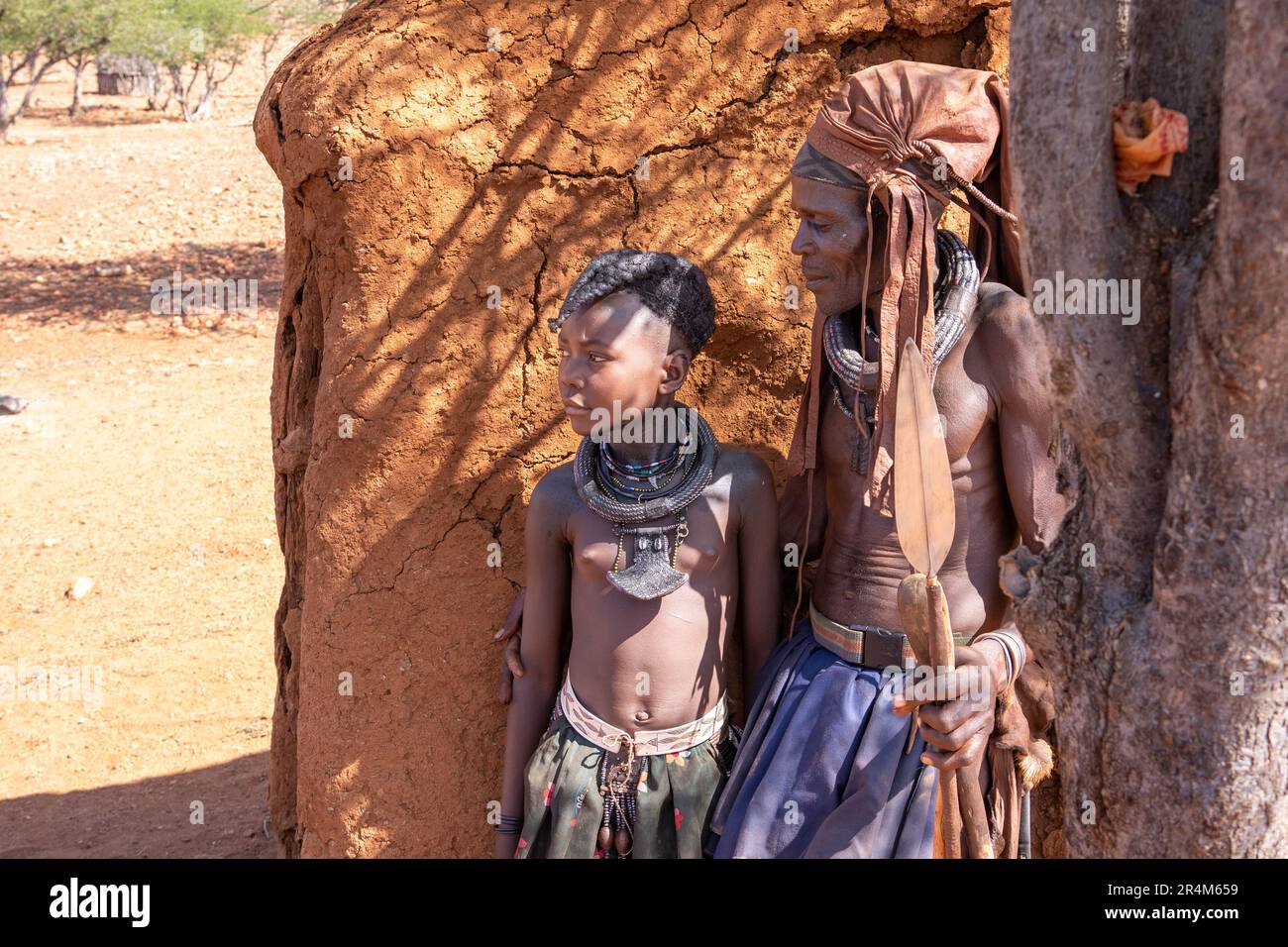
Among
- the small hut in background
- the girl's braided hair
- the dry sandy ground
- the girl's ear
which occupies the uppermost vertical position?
the small hut in background

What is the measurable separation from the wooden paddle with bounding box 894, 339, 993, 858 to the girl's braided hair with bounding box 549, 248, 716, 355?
0.72 m

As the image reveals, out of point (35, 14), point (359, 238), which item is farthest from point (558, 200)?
point (35, 14)

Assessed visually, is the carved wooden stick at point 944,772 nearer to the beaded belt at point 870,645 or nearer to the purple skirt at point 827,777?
the purple skirt at point 827,777

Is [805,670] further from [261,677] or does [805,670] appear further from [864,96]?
[261,677]

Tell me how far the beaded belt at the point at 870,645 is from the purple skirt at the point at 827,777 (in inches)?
0.9

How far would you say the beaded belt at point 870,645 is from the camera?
2.89 metres

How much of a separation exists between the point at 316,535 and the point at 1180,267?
2356 mm

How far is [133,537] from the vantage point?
757 cm

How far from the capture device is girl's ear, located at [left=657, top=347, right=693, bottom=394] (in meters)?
Answer: 3.00

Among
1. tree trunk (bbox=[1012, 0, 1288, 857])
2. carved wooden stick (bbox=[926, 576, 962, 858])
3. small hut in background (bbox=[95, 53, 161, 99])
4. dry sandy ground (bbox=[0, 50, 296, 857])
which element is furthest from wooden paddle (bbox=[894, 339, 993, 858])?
small hut in background (bbox=[95, 53, 161, 99])

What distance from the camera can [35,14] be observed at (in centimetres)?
2017

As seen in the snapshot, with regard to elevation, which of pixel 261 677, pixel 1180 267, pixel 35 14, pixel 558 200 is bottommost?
pixel 261 677

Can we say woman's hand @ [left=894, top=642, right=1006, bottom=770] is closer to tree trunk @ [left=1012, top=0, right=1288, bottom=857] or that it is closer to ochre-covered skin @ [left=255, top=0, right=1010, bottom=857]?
tree trunk @ [left=1012, top=0, right=1288, bottom=857]

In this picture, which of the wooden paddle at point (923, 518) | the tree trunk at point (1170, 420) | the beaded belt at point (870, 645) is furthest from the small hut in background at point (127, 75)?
the tree trunk at point (1170, 420)
